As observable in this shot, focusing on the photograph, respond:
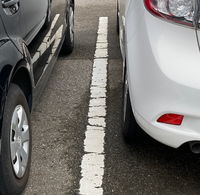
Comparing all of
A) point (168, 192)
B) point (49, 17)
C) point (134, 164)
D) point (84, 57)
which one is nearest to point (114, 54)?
point (84, 57)

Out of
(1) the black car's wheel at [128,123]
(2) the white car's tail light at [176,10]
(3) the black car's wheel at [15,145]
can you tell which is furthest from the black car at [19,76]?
(2) the white car's tail light at [176,10]

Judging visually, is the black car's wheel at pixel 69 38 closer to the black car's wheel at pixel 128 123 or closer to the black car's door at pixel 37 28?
the black car's door at pixel 37 28

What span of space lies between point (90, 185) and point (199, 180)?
770 millimetres

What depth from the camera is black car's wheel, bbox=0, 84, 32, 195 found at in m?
1.80

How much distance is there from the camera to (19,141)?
205cm

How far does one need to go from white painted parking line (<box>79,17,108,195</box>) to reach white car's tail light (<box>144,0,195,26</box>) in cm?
120

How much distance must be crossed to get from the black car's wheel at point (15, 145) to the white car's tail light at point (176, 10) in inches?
39.2

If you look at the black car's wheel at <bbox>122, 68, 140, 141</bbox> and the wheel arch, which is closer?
the wheel arch

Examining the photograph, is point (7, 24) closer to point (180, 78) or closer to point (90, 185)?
point (180, 78)

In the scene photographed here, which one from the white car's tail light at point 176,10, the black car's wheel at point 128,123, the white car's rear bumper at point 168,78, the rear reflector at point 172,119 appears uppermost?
the white car's tail light at point 176,10

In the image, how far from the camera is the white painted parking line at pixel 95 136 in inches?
89.3

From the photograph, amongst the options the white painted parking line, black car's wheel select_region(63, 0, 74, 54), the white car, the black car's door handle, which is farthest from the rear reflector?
black car's wheel select_region(63, 0, 74, 54)

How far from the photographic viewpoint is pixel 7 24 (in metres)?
1.92

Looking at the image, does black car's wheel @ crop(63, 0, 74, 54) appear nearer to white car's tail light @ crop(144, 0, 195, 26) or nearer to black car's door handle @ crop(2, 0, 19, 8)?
black car's door handle @ crop(2, 0, 19, 8)
